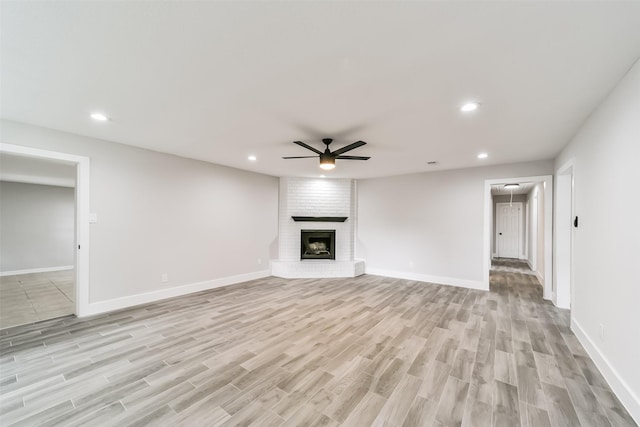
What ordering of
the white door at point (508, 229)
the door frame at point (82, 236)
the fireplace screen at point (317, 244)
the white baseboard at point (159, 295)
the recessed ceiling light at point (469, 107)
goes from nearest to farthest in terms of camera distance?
the recessed ceiling light at point (469, 107)
the door frame at point (82, 236)
the white baseboard at point (159, 295)
the fireplace screen at point (317, 244)
the white door at point (508, 229)

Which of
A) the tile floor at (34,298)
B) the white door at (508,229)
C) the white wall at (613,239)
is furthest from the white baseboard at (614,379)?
the white door at (508,229)

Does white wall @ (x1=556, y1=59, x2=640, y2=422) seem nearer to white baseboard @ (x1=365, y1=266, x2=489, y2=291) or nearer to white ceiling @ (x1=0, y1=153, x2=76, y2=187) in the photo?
white baseboard @ (x1=365, y1=266, x2=489, y2=291)

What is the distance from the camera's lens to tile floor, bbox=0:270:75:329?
358cm

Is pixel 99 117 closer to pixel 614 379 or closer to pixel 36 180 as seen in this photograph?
pixel 614 379

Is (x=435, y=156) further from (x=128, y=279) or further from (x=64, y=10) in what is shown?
(x=128, y=279)

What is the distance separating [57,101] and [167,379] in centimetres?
284

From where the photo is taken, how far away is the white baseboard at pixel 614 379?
1756 mm

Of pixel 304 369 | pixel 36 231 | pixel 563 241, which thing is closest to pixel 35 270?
pixel 36 231

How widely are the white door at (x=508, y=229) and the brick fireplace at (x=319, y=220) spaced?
6477mm

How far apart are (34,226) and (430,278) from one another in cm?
1038

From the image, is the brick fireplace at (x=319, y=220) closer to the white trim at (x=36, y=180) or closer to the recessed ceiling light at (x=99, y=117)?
the recessed ceiling light at (x=99, y=117)

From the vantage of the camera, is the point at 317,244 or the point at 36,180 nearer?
the point at 36,180

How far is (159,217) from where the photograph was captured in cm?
433

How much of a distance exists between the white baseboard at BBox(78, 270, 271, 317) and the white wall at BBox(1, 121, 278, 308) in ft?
0.11
